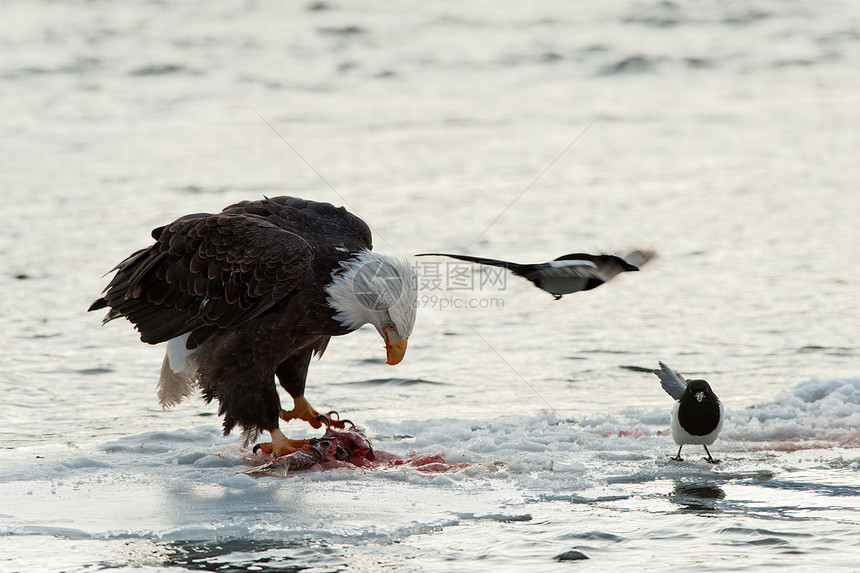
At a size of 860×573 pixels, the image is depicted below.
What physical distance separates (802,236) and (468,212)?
2.97 metres

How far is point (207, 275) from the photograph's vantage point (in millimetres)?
5707

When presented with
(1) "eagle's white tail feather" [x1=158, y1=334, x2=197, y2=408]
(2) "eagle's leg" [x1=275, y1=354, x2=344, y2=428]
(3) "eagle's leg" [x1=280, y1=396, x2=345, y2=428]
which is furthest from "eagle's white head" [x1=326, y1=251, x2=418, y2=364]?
(1) "eagle's white tail feather" [x1=158, y1=334, x2=197, y2=408]

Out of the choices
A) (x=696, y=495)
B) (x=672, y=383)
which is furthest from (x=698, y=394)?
(x=696, y=495)

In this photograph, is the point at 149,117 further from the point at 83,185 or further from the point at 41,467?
the point at 41,467

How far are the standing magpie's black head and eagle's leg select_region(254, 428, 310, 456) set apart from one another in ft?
6.26

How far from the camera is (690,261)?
30.9ft

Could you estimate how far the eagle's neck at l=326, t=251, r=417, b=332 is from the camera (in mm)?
5371

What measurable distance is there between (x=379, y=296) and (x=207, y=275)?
3.09 feet

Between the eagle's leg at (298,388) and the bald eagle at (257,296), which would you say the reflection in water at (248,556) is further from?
the eagle's leg at (298,388)

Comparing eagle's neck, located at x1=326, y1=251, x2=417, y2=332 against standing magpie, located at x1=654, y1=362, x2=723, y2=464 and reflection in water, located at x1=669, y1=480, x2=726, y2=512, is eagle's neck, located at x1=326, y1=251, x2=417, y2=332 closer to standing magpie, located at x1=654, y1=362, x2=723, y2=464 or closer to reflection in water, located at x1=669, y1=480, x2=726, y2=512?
standing magpie, located at x1=654, y1=362, x2=723, y2=464

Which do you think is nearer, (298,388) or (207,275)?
(207,275)

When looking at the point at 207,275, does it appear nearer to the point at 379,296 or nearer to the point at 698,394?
the point at 379,296

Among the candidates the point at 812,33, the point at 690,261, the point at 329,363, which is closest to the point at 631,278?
the point at 690,261

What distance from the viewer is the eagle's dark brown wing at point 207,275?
5512 millimetres
